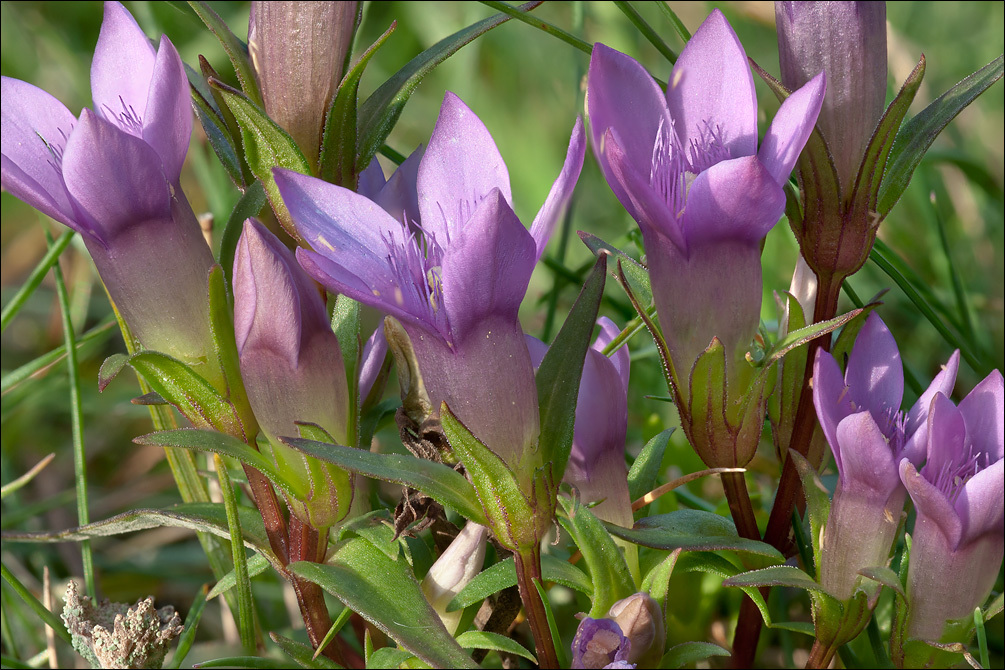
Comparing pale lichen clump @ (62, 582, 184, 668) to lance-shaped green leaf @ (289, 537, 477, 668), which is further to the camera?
pale lichen clump @ (62, 582, 184, 668)

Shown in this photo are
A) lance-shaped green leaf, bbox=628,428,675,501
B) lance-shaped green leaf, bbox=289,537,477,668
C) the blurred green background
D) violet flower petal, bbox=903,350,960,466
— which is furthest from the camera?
the blurred green background

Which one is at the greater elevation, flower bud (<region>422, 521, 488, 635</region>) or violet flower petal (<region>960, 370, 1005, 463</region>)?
violet flower petal (<region>960, 370, 1005, 463</region>)

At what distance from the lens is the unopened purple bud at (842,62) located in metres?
0.84

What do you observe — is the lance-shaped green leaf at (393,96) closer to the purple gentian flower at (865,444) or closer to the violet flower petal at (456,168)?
the violet flower petal at (456,168)

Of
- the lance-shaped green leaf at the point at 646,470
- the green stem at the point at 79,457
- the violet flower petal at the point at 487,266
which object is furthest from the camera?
the green stem at the point at 79,457

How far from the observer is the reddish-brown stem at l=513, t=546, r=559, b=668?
80 cm

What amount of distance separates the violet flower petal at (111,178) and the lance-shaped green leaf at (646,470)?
0.53 meters

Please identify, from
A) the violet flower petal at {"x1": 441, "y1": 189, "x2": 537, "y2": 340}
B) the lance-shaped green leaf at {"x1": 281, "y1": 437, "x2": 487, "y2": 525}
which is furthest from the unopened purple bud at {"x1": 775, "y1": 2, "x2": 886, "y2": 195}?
the lance-shaped green leaf at {"x1": 281, "y1": 437, "x2": 487, "y2": 525}

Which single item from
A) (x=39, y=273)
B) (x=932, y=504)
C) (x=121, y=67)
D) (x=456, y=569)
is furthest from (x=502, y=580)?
(x=39, y=273)

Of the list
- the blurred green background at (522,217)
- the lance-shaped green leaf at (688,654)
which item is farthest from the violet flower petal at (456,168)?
the blurred green background at (522,217)

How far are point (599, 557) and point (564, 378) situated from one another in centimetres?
15

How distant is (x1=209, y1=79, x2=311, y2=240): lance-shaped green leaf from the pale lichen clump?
0.42 metres

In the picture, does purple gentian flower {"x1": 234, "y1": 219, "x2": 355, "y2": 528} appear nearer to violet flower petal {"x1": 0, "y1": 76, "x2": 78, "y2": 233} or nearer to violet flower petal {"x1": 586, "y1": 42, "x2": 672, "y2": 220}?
violet flower petal {"x1": 0, "y1": 76, "x2": 78, "y2": 233}

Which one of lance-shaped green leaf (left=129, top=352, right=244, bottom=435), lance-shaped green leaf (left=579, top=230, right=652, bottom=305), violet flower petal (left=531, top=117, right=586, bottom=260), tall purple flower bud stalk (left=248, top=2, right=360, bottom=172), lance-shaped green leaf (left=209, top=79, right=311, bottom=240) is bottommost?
lance-shaped green leaf (left=129, top=352, right=244, bottom=435)
